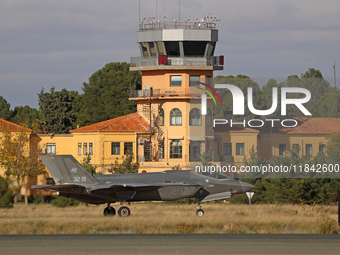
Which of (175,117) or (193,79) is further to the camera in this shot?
(175,117)

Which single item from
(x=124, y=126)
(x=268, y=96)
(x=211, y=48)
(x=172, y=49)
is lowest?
(x=124, y=126)

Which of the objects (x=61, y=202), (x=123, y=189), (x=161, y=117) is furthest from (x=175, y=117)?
(x=123, y=189)

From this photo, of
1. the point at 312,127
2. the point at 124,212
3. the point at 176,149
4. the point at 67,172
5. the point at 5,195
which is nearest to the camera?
the point at 124,212

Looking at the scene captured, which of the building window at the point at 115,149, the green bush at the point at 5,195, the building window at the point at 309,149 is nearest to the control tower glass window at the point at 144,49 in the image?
the building window at the point at 115,149

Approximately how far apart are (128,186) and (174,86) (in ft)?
143

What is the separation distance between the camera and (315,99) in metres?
52.8

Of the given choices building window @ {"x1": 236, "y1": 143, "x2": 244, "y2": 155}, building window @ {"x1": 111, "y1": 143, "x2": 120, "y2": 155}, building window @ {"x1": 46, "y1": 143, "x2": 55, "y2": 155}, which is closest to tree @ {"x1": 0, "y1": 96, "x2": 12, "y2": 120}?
building window @ {"x1": 46, "y1": 143, "x2": 55, "y2": 155}

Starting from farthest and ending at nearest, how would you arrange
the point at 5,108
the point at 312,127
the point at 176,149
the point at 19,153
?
the point at 5,108 < the point at 176,149 < the point at 19,153 < the point at 312,127

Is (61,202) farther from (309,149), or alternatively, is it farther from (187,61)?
(187,61)

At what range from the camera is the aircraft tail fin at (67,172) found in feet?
120

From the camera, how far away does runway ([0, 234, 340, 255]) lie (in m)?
22.0

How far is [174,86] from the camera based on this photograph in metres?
79.3

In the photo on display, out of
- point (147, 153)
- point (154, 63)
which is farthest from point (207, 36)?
point (147, 153)

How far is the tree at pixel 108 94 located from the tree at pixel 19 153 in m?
33.0
